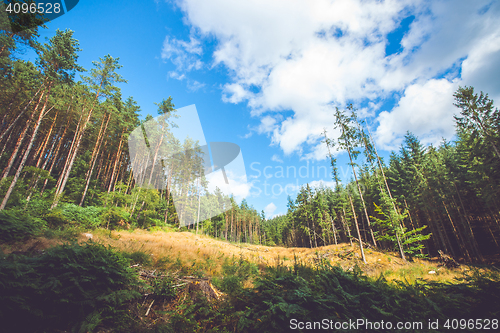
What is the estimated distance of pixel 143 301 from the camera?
470cm

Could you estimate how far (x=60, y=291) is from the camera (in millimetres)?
3332

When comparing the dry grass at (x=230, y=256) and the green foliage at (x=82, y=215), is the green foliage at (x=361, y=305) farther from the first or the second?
the green foliage at (x=82, y=215)

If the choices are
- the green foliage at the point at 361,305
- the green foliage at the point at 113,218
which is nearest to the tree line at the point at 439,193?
the green foliage at the point at 361,305

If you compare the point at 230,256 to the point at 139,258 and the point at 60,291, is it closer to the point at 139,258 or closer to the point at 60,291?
the point at 139,258

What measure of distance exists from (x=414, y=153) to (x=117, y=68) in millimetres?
43804

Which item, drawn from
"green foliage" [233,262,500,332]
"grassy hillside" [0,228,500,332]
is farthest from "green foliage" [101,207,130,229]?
"green foliage" [233,262,500,332]

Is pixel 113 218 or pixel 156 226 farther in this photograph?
pixel 156 226

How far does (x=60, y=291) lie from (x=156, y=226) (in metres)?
21.9

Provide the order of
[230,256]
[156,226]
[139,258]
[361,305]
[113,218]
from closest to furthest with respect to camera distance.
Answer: [361,305] < [139,258] < [230,256] < [113,218] < [156,226]

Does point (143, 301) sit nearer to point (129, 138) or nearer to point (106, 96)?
point (106, 96)

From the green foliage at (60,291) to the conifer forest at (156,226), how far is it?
0.02m

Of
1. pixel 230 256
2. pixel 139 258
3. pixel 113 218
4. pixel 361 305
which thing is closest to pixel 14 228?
pixel 139 258

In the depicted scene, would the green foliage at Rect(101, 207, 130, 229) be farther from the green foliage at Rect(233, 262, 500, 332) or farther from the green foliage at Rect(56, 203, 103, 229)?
the green foliage at Rect(233, 262, 500, 332)

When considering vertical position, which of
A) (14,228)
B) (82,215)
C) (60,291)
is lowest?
(60,291)
